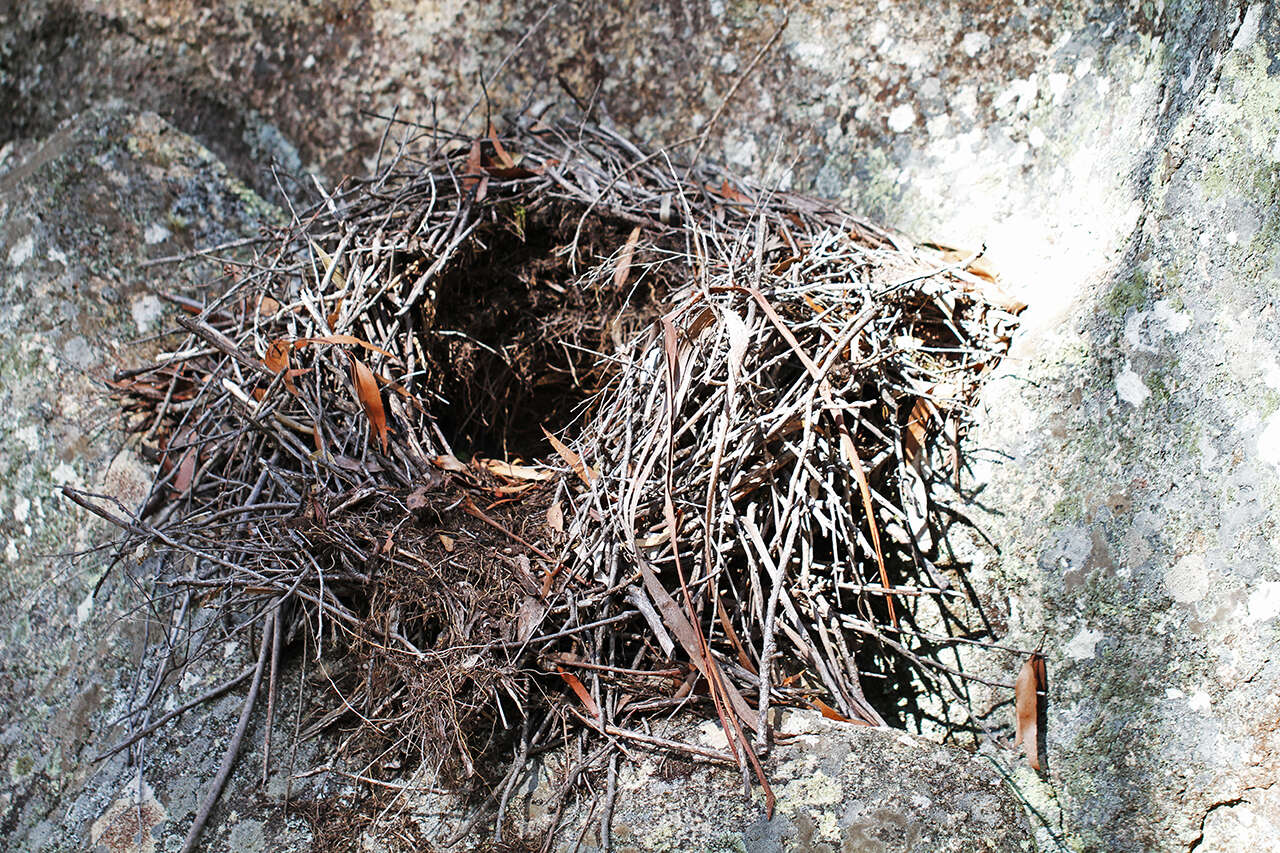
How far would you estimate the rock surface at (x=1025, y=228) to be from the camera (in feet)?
4.64

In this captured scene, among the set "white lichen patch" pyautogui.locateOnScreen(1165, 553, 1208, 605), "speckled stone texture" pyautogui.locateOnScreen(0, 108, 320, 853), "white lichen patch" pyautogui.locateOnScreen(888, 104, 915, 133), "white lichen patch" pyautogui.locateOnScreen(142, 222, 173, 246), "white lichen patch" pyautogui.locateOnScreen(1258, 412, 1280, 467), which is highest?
"white lichen patch" pyautogui.locateOnScreen(888, 104, 915, 133)

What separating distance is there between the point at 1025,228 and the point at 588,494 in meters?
1.02

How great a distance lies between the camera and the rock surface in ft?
4.64

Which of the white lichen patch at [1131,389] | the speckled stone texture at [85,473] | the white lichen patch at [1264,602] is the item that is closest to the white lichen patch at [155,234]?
the speckled stone texture at [85,473]

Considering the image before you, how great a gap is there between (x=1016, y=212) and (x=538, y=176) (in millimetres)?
1032

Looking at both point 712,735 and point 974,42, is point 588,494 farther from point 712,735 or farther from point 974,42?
point 974,42

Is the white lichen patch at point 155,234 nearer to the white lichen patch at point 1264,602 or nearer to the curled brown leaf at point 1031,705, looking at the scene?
the curled brown leaf at point 1031,705

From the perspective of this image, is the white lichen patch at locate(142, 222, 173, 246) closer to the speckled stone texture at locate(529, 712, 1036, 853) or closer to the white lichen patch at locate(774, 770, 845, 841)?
the speckled stone texture at locate(529, 712, 1036, 853)

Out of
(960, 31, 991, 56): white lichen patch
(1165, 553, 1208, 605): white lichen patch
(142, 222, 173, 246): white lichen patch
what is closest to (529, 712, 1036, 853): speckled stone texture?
(1165, 553, 1208, 605): white lichen patch

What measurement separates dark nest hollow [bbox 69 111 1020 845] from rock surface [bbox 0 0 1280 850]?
0.44 feet

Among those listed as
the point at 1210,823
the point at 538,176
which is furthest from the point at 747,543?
the point at 538,176

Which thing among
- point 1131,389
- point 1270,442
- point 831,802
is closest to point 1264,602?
point 1270,442

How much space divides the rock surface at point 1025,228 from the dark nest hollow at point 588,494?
13cm

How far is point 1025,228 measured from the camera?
1.82 meters
